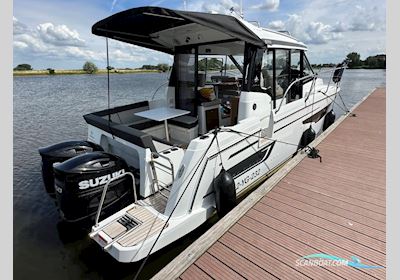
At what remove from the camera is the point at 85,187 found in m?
2.95

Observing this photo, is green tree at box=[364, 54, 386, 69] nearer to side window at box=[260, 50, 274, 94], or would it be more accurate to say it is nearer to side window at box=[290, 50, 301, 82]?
side window at box=[290, 50, 301, 82]

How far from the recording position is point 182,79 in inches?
213

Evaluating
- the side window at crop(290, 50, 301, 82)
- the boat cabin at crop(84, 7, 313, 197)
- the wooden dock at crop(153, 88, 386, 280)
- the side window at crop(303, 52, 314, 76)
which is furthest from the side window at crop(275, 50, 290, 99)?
the wooden dock at crop(153, 88, 386, 280)

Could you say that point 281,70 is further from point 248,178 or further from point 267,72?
point 248,178

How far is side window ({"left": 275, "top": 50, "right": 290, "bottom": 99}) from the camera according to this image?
16.1 feet

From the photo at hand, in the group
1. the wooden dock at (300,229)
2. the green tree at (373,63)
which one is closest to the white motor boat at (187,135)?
the wooden dock at (300,229)

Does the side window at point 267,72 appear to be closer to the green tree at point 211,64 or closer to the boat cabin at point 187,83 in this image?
the boat cabin at point 187,83

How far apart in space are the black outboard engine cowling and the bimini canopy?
186 centimetres

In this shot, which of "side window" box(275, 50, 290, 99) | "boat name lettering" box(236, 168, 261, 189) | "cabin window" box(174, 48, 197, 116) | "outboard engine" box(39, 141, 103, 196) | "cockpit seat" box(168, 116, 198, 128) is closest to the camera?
"outboard engine" box(39, 141, 103, 196)

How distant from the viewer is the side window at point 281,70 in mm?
4895

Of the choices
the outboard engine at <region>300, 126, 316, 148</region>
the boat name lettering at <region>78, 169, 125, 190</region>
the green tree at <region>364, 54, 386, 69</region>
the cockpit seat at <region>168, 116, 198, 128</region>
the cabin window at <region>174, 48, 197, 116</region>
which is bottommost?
the boat name lettering at <region>78, 169, 125, 190</region>

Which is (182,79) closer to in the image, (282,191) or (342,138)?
(282,191)

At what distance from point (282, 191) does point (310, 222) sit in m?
0.75

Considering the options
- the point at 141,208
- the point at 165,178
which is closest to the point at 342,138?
the point at 165,178
